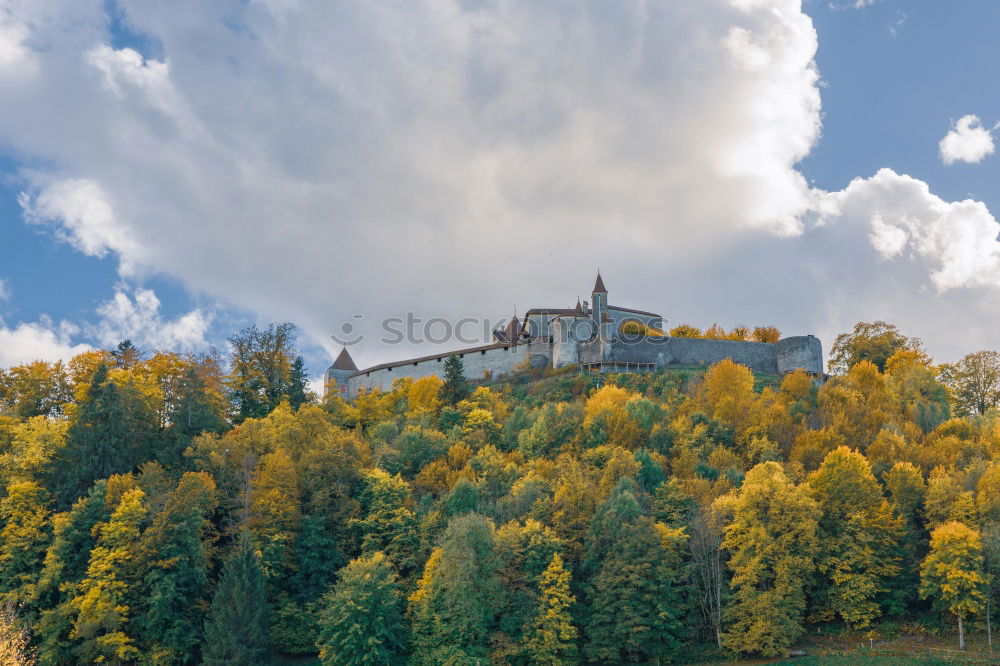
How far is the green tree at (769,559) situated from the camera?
4200 cm

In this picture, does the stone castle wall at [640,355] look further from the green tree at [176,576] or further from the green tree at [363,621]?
the green tree at [363,621]

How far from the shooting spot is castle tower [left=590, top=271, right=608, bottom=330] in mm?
83375

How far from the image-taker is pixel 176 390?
6003 centimetres

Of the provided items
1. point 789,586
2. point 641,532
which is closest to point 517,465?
point 641,532

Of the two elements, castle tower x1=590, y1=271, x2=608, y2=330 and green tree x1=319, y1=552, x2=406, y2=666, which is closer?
green tree x1=319, y1=552, x2=406, y2=666

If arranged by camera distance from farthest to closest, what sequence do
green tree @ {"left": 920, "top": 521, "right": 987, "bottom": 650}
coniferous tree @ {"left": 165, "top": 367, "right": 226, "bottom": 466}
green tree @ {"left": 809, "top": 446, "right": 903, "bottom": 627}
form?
coniferous tree @ {"left": 165, "top": 367, "right": 226, "bottom": 466} → green tree @ {"left": 809, "top": 446, "right": 903, "bottom": 627} → green tree @ {"left": 920, "top": 521, "right": 987, "bottom": 650}

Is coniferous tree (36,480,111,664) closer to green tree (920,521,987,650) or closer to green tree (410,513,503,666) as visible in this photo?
green tree (410,513,503,666)

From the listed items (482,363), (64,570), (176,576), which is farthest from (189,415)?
(482,363)

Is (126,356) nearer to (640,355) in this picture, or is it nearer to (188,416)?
(188,416)

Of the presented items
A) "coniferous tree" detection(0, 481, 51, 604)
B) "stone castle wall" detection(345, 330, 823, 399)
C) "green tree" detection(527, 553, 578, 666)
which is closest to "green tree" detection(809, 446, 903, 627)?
"green tree" detection(527, 553, 578, 666)

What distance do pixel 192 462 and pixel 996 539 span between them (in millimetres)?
45210

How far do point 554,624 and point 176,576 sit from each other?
783 inches

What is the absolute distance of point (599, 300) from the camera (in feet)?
276

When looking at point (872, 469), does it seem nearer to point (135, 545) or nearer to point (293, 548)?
point (293, 548)
